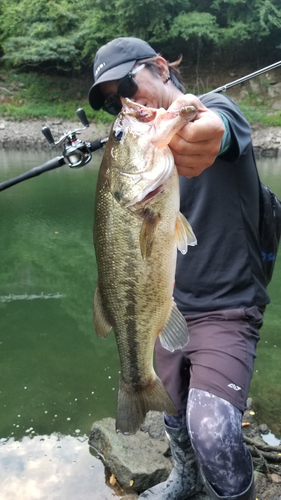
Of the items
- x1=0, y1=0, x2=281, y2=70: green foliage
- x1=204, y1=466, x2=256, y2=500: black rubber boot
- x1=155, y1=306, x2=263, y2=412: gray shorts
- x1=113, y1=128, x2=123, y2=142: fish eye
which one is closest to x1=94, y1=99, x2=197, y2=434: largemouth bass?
x1=113, y1=128, x2=123, y2=142: fish eye

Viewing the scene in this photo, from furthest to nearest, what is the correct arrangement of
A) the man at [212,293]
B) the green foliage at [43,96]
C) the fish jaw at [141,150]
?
the green foliage at [43,96], the man at [212,293], the fish jaw at [141,150]

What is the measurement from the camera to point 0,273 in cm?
711

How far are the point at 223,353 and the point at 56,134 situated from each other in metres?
21.9

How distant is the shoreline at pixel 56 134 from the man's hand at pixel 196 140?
19562mm

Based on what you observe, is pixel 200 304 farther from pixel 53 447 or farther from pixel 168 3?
pixel 168 3

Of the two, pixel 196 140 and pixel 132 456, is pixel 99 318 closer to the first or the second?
pixel 196 140

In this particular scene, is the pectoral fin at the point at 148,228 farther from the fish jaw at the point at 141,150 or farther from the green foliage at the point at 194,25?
the green foliage at the point at 194,25

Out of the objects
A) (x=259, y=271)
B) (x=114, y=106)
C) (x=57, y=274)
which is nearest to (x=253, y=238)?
(x=259, y=271)

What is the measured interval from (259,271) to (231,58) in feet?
92.9

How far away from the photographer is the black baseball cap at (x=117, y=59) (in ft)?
7.70

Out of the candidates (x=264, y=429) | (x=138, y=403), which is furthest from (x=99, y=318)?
(x=264, y=429)

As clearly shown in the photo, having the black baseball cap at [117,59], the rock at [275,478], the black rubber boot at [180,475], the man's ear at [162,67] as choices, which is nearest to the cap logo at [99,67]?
the black baseball cap at [117,59]

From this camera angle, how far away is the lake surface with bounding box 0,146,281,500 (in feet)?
10.2

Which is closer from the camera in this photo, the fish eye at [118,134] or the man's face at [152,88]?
the fish eye at [118,134]
